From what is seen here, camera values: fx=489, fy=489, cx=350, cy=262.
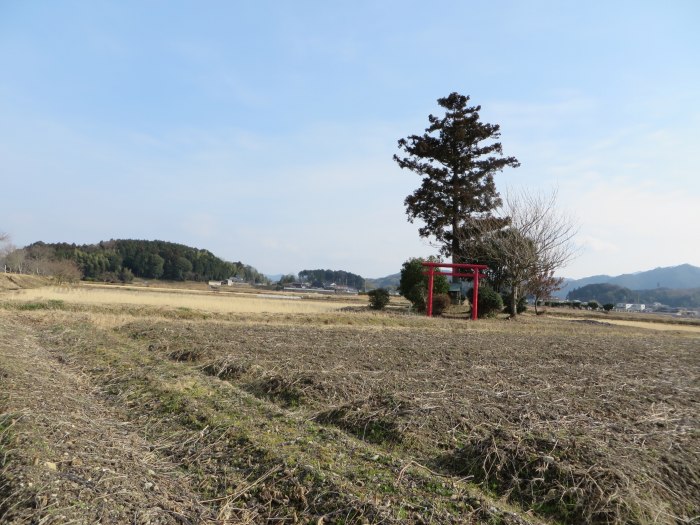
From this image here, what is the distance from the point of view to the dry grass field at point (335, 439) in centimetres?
373

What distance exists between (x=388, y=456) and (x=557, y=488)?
1513 millimetres

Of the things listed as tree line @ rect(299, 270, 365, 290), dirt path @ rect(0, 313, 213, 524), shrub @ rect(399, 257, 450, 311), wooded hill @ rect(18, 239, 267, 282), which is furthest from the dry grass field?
tree line @ rect(299, 270, 365, 290)

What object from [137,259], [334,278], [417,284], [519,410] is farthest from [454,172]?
[334,278]

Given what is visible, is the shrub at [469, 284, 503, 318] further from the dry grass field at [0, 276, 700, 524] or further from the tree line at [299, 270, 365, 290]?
the tree line at [299, 270, 365, 290]

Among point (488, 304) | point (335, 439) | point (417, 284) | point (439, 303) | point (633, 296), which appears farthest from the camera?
point (633, 296)

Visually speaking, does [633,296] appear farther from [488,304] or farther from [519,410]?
[519,410]

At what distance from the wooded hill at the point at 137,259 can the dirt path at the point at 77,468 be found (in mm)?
83791

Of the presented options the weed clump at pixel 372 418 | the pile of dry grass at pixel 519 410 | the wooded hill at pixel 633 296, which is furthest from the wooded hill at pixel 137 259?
the wooded hill at pixel 633 296

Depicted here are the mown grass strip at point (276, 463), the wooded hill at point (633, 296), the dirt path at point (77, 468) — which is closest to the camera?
the dirt path at point (77, 468)

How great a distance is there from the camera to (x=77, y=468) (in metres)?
3.96

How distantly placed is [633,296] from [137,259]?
12458 centimetres

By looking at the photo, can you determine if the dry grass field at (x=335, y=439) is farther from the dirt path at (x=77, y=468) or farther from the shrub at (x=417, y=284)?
the shrub at (x=417, y=284)

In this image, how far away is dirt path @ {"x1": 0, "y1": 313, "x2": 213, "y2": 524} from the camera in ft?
10.9

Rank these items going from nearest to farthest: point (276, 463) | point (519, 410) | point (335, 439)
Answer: point (276, 463)
point (335, 439)
point (519, 410)
